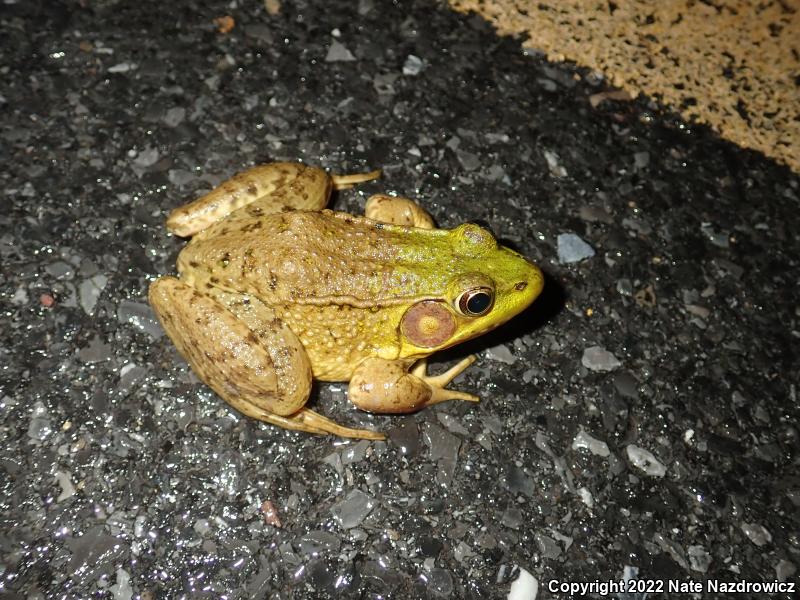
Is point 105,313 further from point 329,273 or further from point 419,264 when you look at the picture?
point 419,264

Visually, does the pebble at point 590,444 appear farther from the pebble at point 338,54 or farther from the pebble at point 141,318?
the pebble at point 338,54

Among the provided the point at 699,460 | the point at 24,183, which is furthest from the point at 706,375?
Answer: the point at 24,183

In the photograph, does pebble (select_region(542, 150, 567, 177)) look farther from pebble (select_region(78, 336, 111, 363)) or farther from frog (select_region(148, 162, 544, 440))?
pebble (select_region(78, 336, 111, 363))

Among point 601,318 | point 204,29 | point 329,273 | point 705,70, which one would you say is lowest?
point 601,318

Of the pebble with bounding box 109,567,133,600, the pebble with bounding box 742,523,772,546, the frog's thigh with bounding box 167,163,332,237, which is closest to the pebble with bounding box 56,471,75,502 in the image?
the pebble with bounding box 109,567,133,600

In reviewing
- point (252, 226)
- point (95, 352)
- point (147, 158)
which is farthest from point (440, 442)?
point (147, 158)

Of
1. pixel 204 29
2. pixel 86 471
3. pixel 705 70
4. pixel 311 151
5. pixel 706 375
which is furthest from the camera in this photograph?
pixel 705 70
